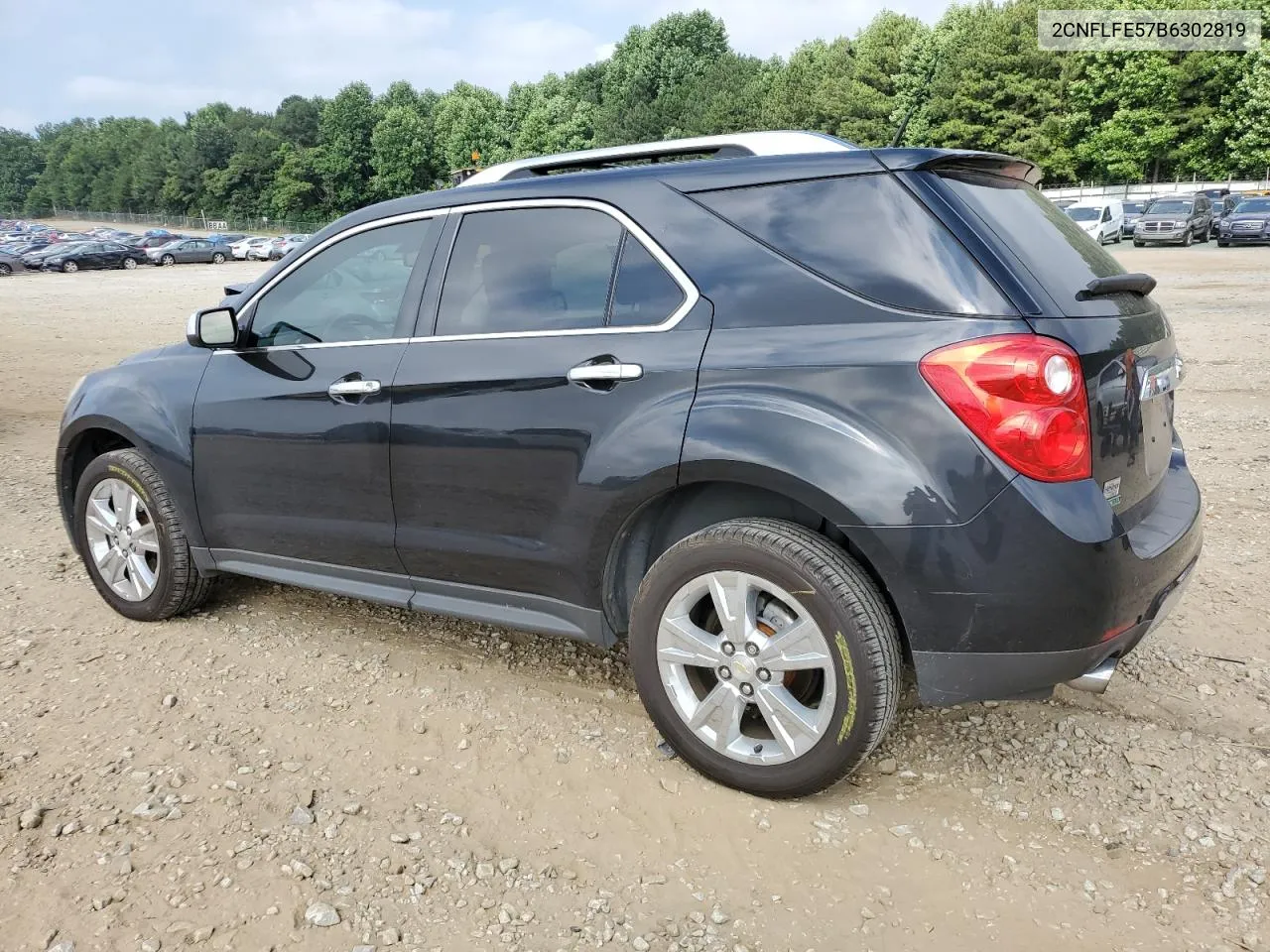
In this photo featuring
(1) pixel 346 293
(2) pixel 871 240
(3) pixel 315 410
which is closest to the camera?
(2) pixel 871 240

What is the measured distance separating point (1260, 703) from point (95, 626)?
4.58 metres

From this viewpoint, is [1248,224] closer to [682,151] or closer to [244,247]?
[682,151]

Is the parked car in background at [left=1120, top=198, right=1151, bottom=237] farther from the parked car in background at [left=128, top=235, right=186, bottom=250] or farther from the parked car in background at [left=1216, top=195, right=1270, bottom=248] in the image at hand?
the parked car in background at [left=128, top=235, right=186, bottom=250]

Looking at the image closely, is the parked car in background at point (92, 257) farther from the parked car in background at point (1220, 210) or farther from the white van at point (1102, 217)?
the parked car in background at point (1220, 210)

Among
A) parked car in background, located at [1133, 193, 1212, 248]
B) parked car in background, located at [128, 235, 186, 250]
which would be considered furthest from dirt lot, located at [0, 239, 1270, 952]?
parked car in background, located at [128, 235, 186, 250]

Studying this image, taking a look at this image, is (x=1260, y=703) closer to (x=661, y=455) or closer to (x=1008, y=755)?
(x=1008, y=755)

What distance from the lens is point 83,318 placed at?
19.1 m

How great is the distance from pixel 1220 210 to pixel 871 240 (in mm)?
43688

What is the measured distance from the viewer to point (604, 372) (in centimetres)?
299

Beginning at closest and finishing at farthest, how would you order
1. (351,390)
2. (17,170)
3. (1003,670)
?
(1003,670), (351,390), (17,170)

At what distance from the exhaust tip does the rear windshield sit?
932 millimetres

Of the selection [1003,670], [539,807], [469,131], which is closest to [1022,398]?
[1003,670]

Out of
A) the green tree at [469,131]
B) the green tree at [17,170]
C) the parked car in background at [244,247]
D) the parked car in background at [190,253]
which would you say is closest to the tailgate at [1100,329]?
the parked car in background at [190,253]

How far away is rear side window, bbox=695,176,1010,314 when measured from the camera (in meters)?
2.60
